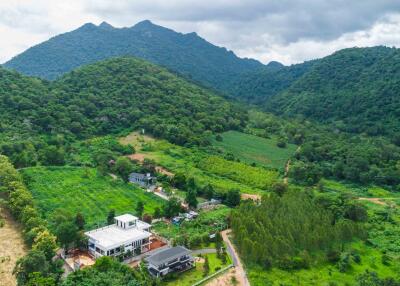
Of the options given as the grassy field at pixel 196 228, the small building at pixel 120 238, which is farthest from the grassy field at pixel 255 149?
the small building at pixel 120 238

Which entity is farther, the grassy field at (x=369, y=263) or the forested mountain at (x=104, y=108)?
the forested mountain at (x=104, y=108)

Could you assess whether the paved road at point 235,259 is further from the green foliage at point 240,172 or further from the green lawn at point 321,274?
the green foliage at point 240,172

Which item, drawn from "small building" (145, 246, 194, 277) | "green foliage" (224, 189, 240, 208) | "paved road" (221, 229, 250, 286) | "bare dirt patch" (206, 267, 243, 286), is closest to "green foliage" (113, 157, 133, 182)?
"green foliage" (224, 189, 240, 208)

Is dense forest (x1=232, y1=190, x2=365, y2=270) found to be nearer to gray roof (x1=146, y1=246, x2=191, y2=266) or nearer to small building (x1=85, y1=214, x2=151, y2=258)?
gray roof (x1=146, y1=246, x2=191, y2=266)

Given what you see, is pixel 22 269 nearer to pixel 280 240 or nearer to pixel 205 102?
pixel 280 240

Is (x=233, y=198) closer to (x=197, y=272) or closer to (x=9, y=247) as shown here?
(x=197, y=272)

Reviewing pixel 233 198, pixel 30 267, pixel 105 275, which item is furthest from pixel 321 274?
pixel 30 267

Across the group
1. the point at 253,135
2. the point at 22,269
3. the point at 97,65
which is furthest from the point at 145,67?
the point at 22,269

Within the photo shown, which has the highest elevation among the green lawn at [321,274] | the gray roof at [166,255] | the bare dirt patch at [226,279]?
the gray roof at [166,255]
